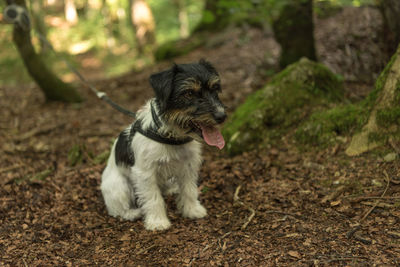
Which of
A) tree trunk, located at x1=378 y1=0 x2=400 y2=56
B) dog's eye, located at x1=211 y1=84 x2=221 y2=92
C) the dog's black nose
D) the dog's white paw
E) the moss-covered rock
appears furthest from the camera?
tree trunk, located at x1=378 y1=0 x2=400 y2=56

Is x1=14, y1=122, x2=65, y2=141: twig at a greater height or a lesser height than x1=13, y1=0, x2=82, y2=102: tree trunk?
lesser

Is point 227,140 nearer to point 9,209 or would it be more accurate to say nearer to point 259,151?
point 259,151

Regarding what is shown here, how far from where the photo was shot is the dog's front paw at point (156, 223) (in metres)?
4.52

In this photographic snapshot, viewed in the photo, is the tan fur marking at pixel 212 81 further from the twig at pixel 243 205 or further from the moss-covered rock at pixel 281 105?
the moss-covered rock at pixel 281 105

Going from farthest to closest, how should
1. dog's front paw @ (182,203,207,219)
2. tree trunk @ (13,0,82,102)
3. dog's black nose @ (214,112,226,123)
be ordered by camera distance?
1. tree trunk @ (13,0,82,102)
2. dog's front paw @ (182,203,207,219)
3. dog's black nose @ (214,112,226,123)

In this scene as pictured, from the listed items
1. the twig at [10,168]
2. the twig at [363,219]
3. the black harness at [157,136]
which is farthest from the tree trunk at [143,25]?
the twig at [363,219]

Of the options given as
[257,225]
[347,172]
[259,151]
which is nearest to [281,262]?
[257,225]

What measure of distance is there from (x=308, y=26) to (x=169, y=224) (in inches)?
245

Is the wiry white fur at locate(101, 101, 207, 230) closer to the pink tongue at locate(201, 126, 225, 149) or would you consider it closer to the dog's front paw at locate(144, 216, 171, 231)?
the dog's front paw at locate(144, 216, 171, 231)

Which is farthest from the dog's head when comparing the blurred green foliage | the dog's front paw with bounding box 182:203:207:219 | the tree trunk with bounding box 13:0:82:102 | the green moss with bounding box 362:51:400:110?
the blurred green foliage

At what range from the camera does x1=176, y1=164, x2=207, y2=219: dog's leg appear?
4.79 meters

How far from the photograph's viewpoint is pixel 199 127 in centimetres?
406

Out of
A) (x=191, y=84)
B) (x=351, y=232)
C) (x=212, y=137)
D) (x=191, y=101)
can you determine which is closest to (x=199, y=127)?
(x=212, y=137)

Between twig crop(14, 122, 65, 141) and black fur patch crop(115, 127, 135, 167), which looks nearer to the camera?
black fur patch crop(115, 127, 135, 167)
